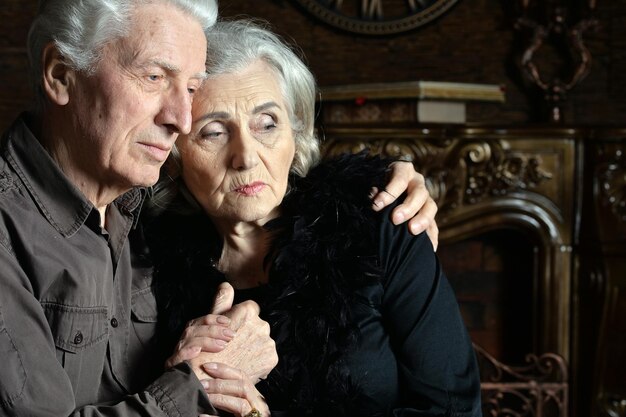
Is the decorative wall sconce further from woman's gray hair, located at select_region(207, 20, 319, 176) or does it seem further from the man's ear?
the man's ear

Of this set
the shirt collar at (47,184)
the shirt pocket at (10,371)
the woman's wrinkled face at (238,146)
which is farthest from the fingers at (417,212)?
the shirt pocket at (10,371)

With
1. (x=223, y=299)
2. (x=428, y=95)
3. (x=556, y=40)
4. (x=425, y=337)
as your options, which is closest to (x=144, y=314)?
(x=223, y=299)

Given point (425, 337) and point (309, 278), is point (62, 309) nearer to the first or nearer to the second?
point (309, 278)

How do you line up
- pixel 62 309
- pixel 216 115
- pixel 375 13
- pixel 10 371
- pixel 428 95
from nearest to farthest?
pixel 10 371 < pixel 62 309 < pixel 216 115 < pixel 428 95 < pixel 375 13

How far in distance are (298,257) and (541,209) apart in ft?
5.81

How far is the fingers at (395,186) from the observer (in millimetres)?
1729

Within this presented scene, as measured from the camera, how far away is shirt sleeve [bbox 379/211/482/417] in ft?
5.24

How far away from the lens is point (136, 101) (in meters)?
1.44

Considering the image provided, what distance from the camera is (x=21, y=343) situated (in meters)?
1.26

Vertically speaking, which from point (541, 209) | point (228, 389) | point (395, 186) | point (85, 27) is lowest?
point (541, 209)

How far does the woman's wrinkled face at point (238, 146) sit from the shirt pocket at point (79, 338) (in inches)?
14.9

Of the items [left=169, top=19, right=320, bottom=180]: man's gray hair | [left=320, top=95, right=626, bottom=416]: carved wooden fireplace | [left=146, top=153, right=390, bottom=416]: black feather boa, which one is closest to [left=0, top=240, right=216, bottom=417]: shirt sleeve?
[left=146, top=153, right=390, bottom=416]: black feather boa

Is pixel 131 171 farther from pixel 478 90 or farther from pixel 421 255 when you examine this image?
pixel 478 90

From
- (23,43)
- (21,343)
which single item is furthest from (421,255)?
(23,43)
